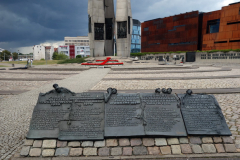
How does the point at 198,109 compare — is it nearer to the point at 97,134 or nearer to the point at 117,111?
the point at 117,111

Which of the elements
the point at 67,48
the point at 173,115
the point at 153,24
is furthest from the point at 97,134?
the point at 67,48

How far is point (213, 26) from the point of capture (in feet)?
135

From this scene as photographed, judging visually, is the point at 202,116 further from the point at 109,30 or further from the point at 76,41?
the point at 76,41

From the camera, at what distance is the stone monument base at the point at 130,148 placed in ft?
10.8

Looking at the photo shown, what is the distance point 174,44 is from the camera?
1977 inches

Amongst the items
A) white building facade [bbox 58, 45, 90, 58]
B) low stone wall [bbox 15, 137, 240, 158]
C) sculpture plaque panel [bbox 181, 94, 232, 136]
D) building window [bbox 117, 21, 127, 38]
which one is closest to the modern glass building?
white building facade [bbox 58, 45, 90, 58]

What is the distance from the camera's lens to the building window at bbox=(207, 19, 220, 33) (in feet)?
132

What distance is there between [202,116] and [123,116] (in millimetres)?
1681

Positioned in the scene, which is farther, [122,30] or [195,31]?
[195,31]

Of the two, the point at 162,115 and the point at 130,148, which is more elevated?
the point at 162,115

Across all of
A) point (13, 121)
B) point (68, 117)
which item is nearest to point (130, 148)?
point (68, 117)

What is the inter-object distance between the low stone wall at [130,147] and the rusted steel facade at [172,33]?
4650cm

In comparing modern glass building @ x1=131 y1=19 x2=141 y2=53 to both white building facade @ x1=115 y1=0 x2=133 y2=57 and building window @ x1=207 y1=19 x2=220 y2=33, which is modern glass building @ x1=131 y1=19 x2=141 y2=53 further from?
white building facade @ x1=115 y1=0 x2=133 y2=57

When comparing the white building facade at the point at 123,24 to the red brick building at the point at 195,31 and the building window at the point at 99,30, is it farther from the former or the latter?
the red brick building at the point at 195,31
